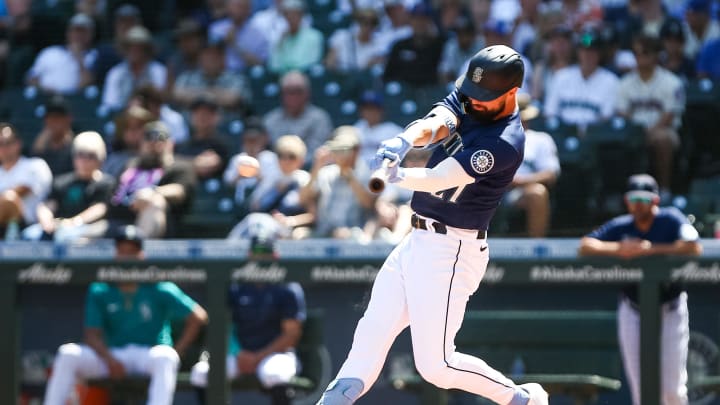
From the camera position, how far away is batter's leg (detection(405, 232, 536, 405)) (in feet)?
15.2

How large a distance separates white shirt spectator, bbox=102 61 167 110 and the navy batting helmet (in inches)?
202

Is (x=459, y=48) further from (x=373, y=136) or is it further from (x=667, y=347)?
(x=667, y=347)

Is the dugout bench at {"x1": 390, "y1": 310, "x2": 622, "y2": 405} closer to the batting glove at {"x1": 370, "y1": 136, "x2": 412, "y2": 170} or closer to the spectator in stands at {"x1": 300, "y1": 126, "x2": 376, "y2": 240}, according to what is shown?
the spectator in stands at {"x1": 300, "y1": 126, "x2": 376, "y2": 240}

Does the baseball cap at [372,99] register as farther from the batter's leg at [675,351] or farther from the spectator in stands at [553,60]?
the batter's leg at [675,351]

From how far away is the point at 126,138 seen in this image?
331 inches

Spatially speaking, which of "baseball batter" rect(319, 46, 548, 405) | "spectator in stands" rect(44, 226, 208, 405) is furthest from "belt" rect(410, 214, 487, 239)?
"spectator in stands" rect(44, 226, 208, 405)

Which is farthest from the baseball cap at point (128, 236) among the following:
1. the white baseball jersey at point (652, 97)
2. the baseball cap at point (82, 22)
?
the baseball cap at point (82, 22)

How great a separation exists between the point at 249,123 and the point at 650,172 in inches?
108

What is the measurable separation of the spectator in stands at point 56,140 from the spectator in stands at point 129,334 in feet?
6.45

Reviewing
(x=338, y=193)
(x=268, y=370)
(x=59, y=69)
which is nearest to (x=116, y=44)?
(x=59, y=69)

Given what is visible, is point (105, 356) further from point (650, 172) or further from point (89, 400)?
point (650, 172)

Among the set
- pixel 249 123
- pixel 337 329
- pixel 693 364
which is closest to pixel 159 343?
pixel 337 329

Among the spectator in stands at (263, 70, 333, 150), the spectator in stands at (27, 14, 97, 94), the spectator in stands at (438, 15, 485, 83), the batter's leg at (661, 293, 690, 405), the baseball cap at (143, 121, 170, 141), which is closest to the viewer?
the batter's leg at (661, 293, 690, 405)

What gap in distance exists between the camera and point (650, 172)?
25.6ft
